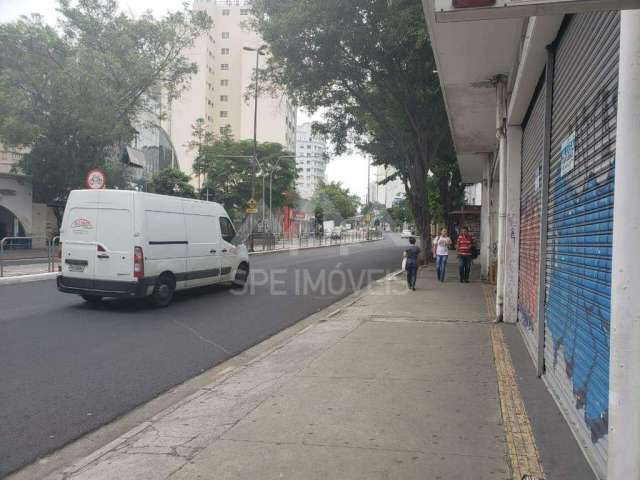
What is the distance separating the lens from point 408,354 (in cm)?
685

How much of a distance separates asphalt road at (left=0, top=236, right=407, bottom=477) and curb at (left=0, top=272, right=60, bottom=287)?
659 millimetres

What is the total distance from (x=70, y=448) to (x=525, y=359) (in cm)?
504

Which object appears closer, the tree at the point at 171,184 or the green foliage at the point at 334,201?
the tree at the point at 171,184

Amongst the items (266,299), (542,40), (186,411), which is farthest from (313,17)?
(186,411)

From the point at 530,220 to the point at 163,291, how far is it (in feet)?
22.2

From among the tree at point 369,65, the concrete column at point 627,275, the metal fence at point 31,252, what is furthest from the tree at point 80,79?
the concrete column at point 627,275

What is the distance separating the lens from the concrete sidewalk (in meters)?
3.60

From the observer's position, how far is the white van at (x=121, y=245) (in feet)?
32.1

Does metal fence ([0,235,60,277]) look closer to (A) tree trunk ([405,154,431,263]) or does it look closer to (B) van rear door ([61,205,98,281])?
(B) van rear door ([61,205,98,281])

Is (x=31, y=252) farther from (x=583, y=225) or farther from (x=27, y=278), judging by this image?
(x=583, y=225)

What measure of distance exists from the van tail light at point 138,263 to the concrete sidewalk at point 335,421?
→ 355 cm

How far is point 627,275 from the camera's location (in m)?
2.74

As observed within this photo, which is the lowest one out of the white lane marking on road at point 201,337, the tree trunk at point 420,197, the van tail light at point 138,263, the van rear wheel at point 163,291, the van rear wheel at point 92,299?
the white lane marking on road at point 201,337

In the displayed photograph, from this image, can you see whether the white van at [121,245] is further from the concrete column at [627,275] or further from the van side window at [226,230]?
the concrete column at [627,275]
